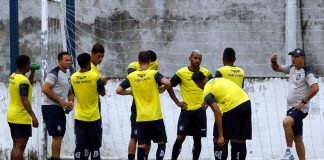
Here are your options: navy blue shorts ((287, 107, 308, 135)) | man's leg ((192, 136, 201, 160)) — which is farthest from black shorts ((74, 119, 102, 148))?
navy blue shorts ((287, 107, 308, 135))

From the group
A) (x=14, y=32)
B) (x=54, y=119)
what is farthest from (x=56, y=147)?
(x=14, y=32)

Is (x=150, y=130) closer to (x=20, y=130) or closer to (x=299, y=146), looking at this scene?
(x=20, y=130)

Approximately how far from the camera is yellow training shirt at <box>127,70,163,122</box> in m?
13.5

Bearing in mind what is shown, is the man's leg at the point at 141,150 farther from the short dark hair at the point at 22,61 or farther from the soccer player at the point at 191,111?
the short dark hair at the point at 22,61

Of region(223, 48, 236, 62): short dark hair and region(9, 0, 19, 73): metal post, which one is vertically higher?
region(9, 0, 19, 73): metal post

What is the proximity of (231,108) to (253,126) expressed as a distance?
3015mm

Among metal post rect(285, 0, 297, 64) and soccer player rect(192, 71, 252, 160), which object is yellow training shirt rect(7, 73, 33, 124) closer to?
soccer player rect(192, 71, 252, 160)

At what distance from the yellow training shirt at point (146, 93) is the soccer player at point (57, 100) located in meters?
1.26

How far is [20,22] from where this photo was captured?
22.2 m

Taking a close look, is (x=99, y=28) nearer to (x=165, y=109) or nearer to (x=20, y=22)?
(x=20, y=22)

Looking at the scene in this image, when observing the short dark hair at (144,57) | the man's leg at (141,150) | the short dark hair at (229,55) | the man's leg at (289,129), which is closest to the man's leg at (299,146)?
the man's leg at (289,129)

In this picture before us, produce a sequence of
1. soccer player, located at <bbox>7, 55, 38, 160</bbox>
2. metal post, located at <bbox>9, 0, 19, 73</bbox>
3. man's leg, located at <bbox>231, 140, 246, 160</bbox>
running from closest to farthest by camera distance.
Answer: man's leg, located at <bbox>231, 140, 246, 160</bbox> → soccer player, located at <bbox>7, 55, 38, 160</bbox> → metal post, located at <bbox>9, 0, 19, 73</bbox>

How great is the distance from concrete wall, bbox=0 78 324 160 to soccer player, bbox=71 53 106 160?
2.32 meters

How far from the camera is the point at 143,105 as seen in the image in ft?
44.7
